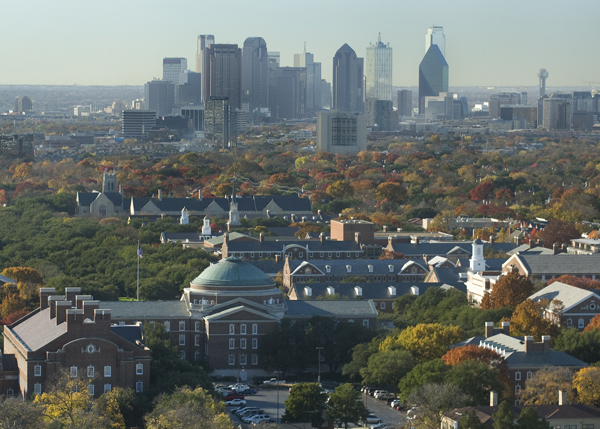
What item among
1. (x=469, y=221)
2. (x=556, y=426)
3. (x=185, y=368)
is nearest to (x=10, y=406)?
(x=185, y=368)

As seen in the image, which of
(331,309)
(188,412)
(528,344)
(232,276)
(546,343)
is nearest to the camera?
(188,412)

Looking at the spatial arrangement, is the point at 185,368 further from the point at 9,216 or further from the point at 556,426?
the point at 9,216

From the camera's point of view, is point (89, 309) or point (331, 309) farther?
point (331, 309)

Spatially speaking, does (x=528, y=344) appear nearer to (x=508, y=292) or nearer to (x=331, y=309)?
(x=331, y=309)

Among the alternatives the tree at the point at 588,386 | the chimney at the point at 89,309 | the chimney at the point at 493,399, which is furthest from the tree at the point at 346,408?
the chimney at the point at 89,309

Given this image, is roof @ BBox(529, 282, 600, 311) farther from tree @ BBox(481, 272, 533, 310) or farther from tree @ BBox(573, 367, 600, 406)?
tree @ BBox(573, 367, 600, 406)

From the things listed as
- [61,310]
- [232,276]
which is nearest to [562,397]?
[61,310]

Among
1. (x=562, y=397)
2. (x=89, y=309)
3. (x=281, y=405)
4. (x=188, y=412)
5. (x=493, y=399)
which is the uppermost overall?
(x=89, y=309)
